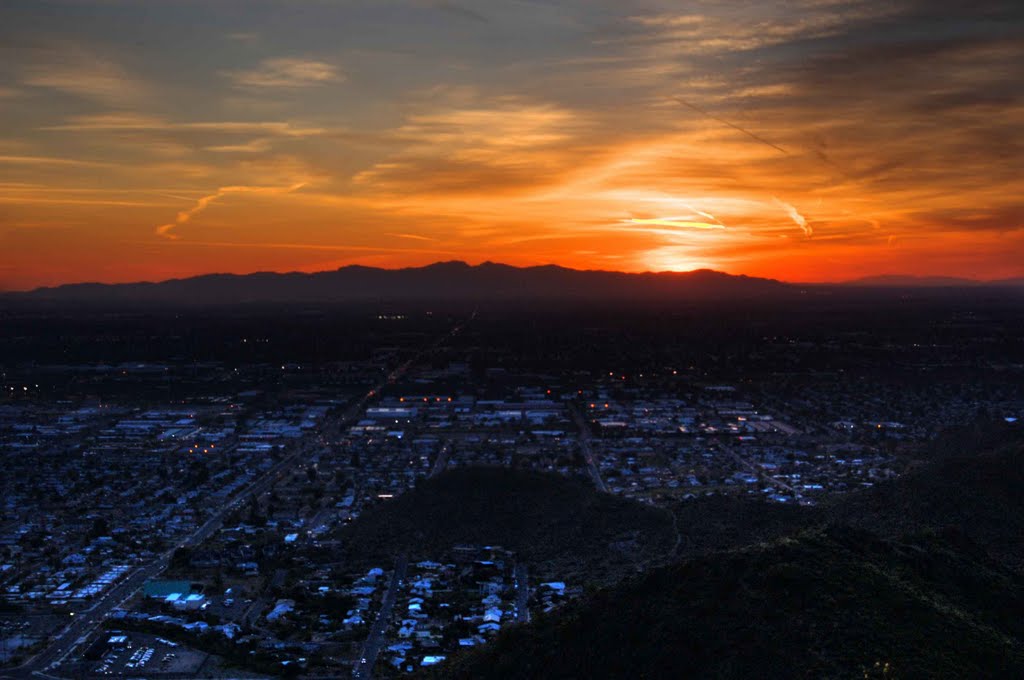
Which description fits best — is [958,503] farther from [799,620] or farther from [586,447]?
[586,447]

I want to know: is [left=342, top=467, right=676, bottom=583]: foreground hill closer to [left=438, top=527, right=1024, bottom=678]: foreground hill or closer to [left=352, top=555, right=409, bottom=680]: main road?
[left=352, top=555, right=409, bottom=680]: main road

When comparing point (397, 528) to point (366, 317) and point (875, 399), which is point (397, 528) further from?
point (366, 317)

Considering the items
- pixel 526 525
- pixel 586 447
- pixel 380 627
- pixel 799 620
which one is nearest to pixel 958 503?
pixel 526 525

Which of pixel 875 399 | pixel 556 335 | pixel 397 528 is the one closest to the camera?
pixel 397 528

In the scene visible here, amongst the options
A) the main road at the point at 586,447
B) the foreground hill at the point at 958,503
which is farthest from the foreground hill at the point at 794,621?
the main road at the point at 586,447

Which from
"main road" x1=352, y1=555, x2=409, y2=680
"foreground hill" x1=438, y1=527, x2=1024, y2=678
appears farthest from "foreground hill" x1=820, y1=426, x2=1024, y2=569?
"main road" x1=352, y1=555, x2=409, y2=680

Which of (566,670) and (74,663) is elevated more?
(566,670)

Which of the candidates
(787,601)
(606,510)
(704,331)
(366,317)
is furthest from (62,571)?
(366,317)

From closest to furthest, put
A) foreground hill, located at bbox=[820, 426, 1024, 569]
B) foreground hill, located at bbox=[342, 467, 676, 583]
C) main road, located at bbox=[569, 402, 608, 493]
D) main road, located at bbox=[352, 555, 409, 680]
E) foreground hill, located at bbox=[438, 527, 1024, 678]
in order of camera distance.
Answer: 1. foreground hill, located at bbox=[438, 527, 1024, 678]
2. main road, located at bbox=[352, 555, 409, 680]
3. foreground hill, located at bbox=[820, 426, 1024, 569]
4. foreground hill, located at bbox=[342, 467, 676, 583]
5. main road, located at bbox=[569, 402, 608, 493]
